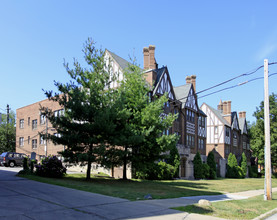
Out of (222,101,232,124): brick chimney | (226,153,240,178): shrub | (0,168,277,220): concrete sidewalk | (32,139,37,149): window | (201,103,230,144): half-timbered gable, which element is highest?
(222,101,232,124): brick chimney

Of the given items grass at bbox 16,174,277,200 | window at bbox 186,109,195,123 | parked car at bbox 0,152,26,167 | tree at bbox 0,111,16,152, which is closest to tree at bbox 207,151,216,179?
window at bbox 186,109,195,123

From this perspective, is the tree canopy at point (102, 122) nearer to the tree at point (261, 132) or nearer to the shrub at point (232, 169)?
the shrub at point (232, 169)

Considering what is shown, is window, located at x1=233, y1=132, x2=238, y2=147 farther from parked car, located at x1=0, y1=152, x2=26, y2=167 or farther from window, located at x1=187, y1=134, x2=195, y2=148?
parked car, located at x1=0, y1=152, x2=26, y2=167

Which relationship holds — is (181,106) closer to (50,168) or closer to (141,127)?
(141,127)

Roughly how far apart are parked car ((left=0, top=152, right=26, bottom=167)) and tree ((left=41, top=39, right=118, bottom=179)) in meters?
14.6

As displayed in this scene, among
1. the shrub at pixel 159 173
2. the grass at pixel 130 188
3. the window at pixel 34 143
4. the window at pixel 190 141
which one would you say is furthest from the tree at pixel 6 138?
the grass at pixel 130 188

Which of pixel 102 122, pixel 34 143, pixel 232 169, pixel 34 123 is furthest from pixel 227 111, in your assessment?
pixel 102 122

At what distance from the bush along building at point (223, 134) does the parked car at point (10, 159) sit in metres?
31.2

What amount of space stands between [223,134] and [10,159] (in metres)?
34.7

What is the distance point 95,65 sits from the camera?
20875 millimetres

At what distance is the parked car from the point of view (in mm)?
31094

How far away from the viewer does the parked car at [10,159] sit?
31094mm

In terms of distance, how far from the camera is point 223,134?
4906 centimetres

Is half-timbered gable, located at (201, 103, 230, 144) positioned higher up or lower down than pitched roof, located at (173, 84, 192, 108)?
lower down
